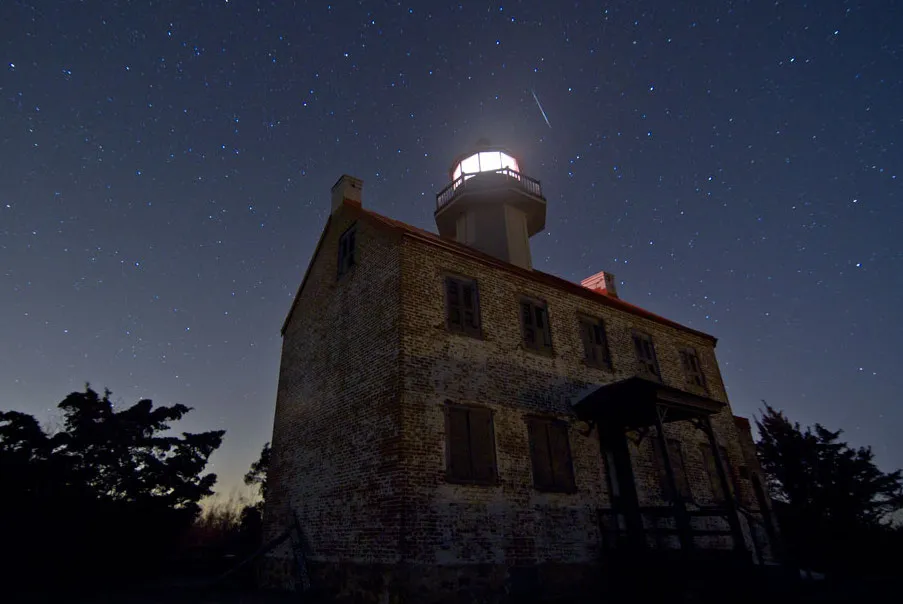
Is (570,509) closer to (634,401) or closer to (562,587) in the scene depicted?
(562,587)

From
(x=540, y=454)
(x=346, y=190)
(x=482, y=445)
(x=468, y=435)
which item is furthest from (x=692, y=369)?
(x=346, y=190)

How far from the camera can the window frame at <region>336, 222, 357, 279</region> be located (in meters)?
15.0

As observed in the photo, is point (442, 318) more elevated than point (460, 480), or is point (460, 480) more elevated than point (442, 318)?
point (442, 318)

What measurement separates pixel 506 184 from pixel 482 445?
13.5 m

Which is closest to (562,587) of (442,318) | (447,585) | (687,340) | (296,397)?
(447,585)

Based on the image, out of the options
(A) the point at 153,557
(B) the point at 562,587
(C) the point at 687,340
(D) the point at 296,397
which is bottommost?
→ (B) the point at 562,587

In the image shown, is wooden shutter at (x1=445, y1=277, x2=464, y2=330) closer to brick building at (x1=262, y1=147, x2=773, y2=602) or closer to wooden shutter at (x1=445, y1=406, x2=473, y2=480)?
brick building at (x1=262, y1=147, x2=773, y2=602)

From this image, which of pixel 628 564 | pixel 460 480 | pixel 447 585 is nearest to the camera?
pixel 447 585

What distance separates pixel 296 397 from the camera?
15453 mm

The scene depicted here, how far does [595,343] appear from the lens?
16.0m

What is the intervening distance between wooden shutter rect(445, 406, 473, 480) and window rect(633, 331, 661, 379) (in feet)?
26.9

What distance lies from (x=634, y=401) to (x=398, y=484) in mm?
6365

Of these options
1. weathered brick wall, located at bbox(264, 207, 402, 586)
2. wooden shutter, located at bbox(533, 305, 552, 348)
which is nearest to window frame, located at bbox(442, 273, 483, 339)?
weathered brick wall, located at bbox(264, 207, 402, 586)

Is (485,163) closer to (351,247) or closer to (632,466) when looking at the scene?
(351,247)
